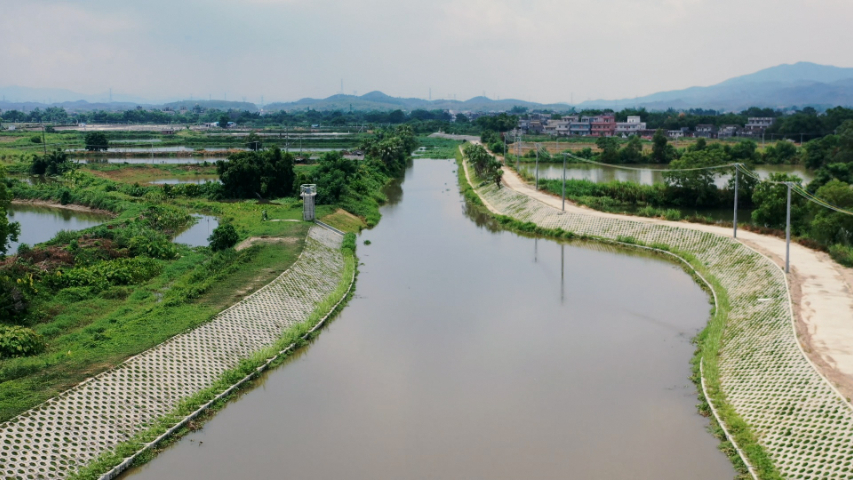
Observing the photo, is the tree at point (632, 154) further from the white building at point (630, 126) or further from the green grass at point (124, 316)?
the green grass at point (124, 316)

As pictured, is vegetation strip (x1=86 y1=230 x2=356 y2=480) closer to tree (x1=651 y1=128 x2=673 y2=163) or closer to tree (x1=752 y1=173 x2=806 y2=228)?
tree (x1=752 y1=173 x2=806 y2=228)

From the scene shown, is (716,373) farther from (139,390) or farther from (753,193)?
(753,193)

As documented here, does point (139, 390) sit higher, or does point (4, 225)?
point (4, 225)

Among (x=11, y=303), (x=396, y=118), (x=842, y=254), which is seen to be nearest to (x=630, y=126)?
(x=396, y=118)

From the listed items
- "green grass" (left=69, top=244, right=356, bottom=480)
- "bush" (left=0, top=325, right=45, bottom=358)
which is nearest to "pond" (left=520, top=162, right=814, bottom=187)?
"green grass" (left=69, top=244, right=356, bottom=480)

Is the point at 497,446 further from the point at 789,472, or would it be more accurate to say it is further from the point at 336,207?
the point at 336,207

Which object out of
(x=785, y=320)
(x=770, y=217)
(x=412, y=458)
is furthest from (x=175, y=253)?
(x=770, y=217)
